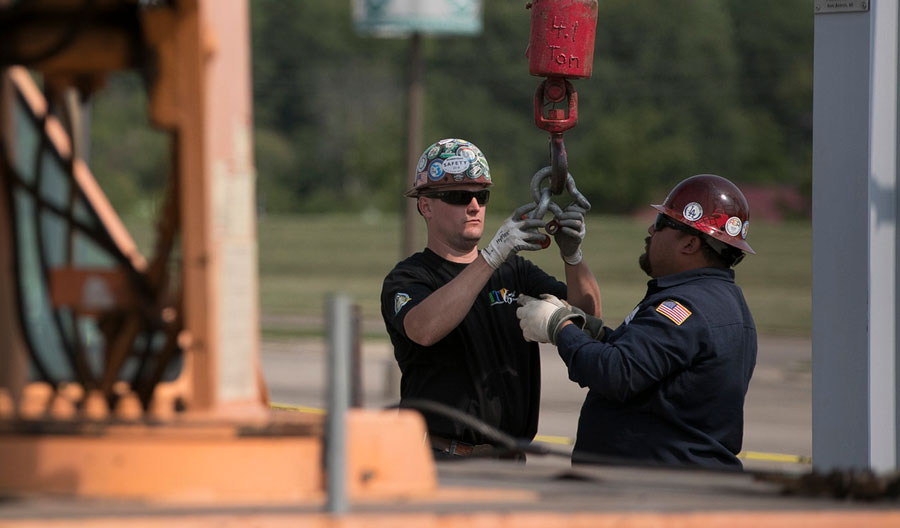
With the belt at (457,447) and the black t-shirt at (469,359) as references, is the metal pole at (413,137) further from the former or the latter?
the belt at (457,447)

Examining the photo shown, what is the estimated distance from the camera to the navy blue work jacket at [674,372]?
4.53 m

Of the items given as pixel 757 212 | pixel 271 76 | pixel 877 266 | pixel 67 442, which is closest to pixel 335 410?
pixel 67 442

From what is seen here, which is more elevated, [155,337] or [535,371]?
[155,337]

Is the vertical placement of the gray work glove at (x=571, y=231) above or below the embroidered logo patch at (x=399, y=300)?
above

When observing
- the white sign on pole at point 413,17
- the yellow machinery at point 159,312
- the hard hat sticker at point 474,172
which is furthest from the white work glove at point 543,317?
the white sign on pole at point 413,17

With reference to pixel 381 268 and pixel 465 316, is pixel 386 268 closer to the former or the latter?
pixel 381 268

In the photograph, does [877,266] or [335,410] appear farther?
[877,266]

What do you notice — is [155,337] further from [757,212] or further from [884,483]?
[757,212]

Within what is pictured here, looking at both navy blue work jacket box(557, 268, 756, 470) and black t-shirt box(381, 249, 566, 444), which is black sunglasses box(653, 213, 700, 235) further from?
black t-shirt box(381, 249, 566, 444)

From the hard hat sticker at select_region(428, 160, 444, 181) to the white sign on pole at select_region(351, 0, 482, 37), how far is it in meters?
12.4

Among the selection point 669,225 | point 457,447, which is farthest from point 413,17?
point 457,447

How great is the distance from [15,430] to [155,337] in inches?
14.7

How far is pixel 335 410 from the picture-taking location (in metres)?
2.64

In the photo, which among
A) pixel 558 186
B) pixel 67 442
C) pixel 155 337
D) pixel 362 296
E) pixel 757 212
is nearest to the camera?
pixel 67 442
